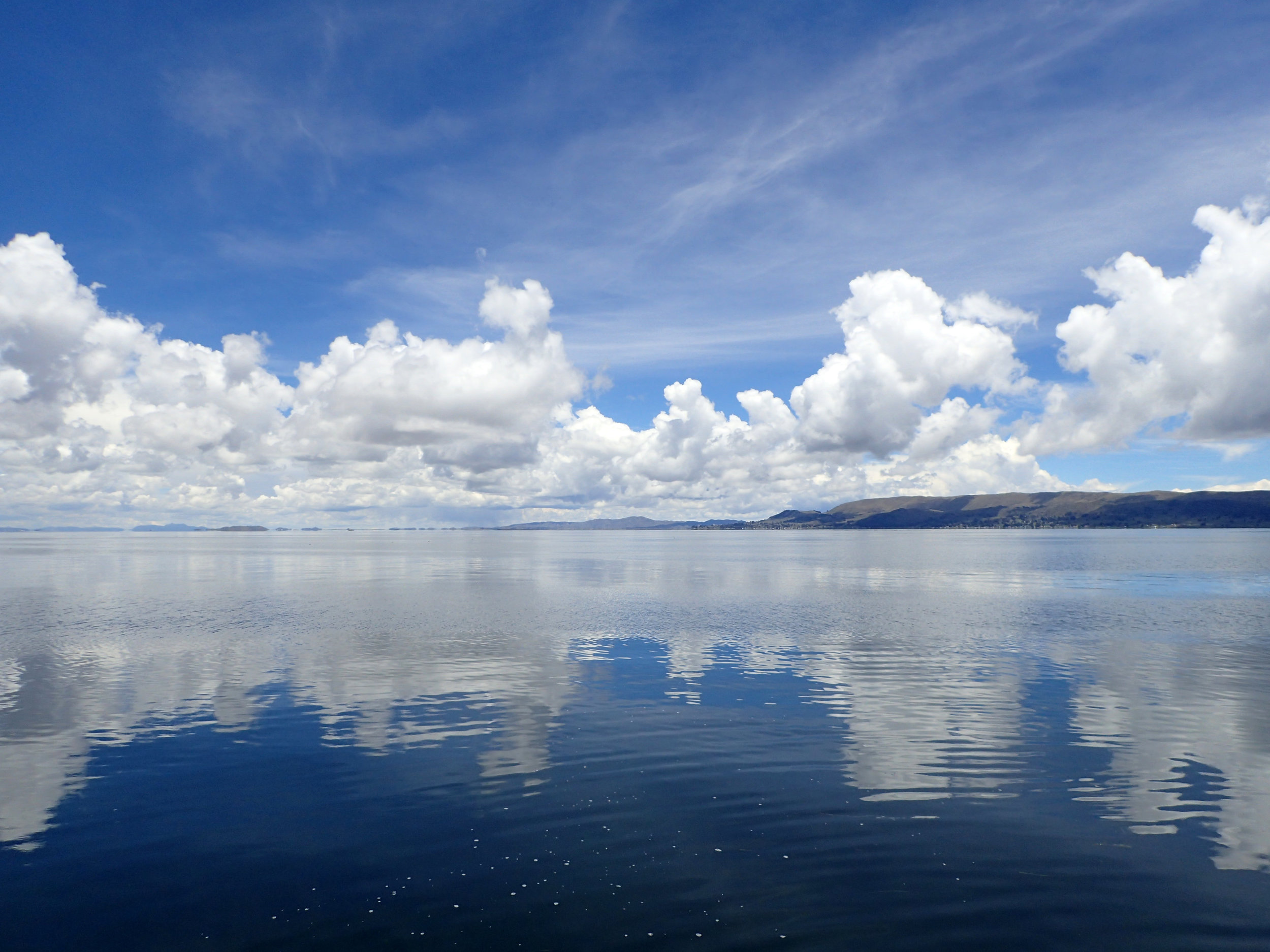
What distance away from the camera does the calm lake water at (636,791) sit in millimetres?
15797

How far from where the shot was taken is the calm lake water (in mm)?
15797

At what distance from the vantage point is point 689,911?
15945mm

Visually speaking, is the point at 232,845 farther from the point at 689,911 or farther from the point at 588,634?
the point at 588,634

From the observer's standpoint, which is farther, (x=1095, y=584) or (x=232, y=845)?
(x=1095, y=584)

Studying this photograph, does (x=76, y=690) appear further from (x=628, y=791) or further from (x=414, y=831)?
(x=628, y=791)

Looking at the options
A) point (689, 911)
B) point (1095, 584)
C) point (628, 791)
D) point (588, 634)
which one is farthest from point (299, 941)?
point (1095, 584)

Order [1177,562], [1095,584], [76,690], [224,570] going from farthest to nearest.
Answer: [1177,562], [224,570], [1095,584], [76,690]

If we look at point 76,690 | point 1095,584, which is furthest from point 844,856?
point 1095,584

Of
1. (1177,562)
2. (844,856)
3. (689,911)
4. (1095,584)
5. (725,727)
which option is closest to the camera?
(689,911)

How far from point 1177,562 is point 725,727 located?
510 ft

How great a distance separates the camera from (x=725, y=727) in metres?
29.8

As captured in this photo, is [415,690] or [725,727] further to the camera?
[415,690]

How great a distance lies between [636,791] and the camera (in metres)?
22.8

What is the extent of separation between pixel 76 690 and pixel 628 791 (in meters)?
31.2
